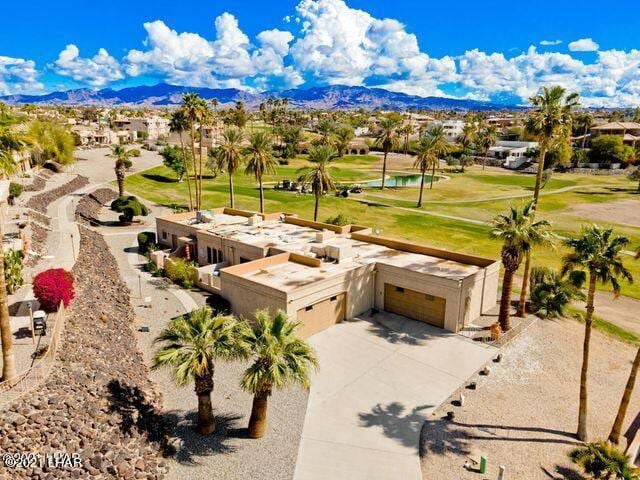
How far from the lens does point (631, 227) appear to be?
→ 6347 centimetres

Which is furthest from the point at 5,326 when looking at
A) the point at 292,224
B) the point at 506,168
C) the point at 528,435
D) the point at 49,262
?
the point at 506,168

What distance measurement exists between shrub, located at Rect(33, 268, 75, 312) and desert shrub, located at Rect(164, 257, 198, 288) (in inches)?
475

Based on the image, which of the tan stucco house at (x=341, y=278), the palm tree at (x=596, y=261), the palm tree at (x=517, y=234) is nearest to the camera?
the palm tree at (x=596, y=261)

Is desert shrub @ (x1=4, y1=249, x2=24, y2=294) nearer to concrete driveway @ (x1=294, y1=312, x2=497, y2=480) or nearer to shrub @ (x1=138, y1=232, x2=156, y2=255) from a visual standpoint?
shrub @ (x1=138, y1=232, x2=156, y2=255)

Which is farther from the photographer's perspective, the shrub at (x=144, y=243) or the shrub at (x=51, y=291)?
the shrub at (x=144, y=243)

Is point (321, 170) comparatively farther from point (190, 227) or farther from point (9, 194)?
point (9, 194)

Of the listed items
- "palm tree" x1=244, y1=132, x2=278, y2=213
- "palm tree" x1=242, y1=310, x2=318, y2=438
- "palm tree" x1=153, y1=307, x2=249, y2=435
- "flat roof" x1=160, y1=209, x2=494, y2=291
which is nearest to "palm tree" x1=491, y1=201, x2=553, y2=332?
"flat roof" x1=160, y1=209, x2=494, y2=291

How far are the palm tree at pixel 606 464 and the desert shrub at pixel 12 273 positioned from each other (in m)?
28.6

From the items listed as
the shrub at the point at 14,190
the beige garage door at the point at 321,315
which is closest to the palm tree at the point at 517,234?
the beige garage door at the point at 321,315

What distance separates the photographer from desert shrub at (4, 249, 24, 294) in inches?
957

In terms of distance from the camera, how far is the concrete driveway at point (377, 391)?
17359mm

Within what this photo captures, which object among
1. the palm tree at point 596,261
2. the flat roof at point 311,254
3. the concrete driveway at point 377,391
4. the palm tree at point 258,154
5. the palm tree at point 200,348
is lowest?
the concrete driveway at point 377,391

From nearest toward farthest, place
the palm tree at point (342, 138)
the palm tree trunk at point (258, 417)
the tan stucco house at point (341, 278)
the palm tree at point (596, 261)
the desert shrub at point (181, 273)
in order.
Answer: the palm tree trunk at point (258, 417)
the palm tree at point (596, 261)
the tan stucco house at point (341, 278)
the desert shrub at point (181, 273)
the palm tree at point (342, 138)

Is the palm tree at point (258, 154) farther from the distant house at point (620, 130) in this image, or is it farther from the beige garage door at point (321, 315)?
the distant house at point (620, 130)
